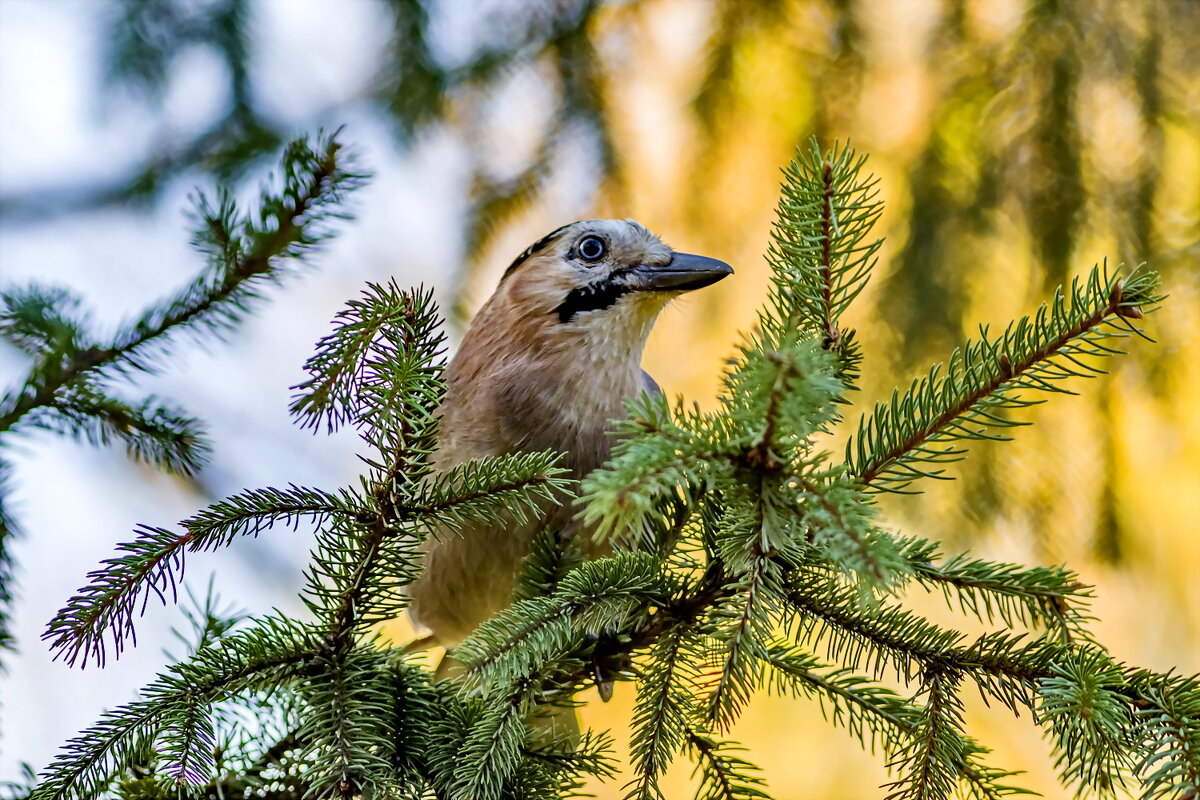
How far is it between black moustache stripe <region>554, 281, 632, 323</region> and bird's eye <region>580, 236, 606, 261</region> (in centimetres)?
9

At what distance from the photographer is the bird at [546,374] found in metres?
2.53

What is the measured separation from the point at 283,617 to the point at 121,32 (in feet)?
8.24

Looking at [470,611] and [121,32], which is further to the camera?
[121,32]

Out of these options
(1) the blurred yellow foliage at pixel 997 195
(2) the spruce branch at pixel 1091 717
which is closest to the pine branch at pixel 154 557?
(2) the spruce branch at pixel 1091 717

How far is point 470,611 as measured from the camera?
2.70 meters

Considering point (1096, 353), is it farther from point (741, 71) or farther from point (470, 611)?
point (741, 71)

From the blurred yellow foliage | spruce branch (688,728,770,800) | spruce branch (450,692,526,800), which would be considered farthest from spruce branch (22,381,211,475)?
the blurred yellow foliage

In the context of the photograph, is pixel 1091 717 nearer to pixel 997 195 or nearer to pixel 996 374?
pixel 996 374

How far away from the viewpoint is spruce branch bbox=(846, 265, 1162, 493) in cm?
133

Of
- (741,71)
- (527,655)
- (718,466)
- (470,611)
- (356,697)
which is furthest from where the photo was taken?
(741,71)

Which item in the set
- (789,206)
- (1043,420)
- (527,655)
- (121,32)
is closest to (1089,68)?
(1043,420)

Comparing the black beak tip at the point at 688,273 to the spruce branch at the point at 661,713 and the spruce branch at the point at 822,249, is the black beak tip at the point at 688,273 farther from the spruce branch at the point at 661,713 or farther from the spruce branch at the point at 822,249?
the spruce branch at the point at 661,713

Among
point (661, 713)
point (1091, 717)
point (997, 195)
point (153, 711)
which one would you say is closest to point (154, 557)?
point (153, 711)

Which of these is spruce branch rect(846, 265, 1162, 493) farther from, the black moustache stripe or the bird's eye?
the bird's eye
